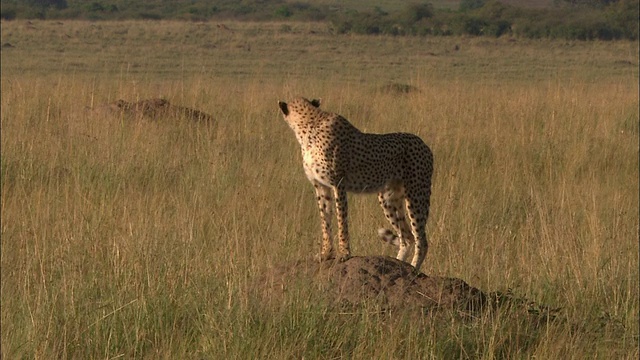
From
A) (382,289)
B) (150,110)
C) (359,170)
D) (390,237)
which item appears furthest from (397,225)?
(150,110)

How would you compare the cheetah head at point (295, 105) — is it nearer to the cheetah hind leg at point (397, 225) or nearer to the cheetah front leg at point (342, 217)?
the cheetah front leg at point (342, 217)

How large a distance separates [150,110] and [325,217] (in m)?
4.69

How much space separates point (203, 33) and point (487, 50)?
710 cm

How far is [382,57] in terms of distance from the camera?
83.5 ft

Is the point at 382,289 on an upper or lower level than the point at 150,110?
upper

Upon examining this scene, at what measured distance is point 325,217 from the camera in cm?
439

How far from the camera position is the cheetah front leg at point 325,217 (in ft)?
14.2

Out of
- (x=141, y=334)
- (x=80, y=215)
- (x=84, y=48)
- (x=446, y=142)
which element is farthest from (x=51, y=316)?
(x=84, y=48)

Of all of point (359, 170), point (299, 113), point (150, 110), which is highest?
point (299, 113)

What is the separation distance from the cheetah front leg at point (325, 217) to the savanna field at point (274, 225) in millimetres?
132

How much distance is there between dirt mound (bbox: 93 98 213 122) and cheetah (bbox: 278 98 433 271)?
4107mm

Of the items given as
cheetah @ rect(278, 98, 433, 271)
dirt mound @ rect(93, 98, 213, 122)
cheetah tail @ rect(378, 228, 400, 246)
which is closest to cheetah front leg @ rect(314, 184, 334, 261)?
cheetah @ rect(278, 98, 433, 271)

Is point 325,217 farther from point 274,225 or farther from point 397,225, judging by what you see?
point 274,225

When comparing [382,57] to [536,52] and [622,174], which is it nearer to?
[536,52]
